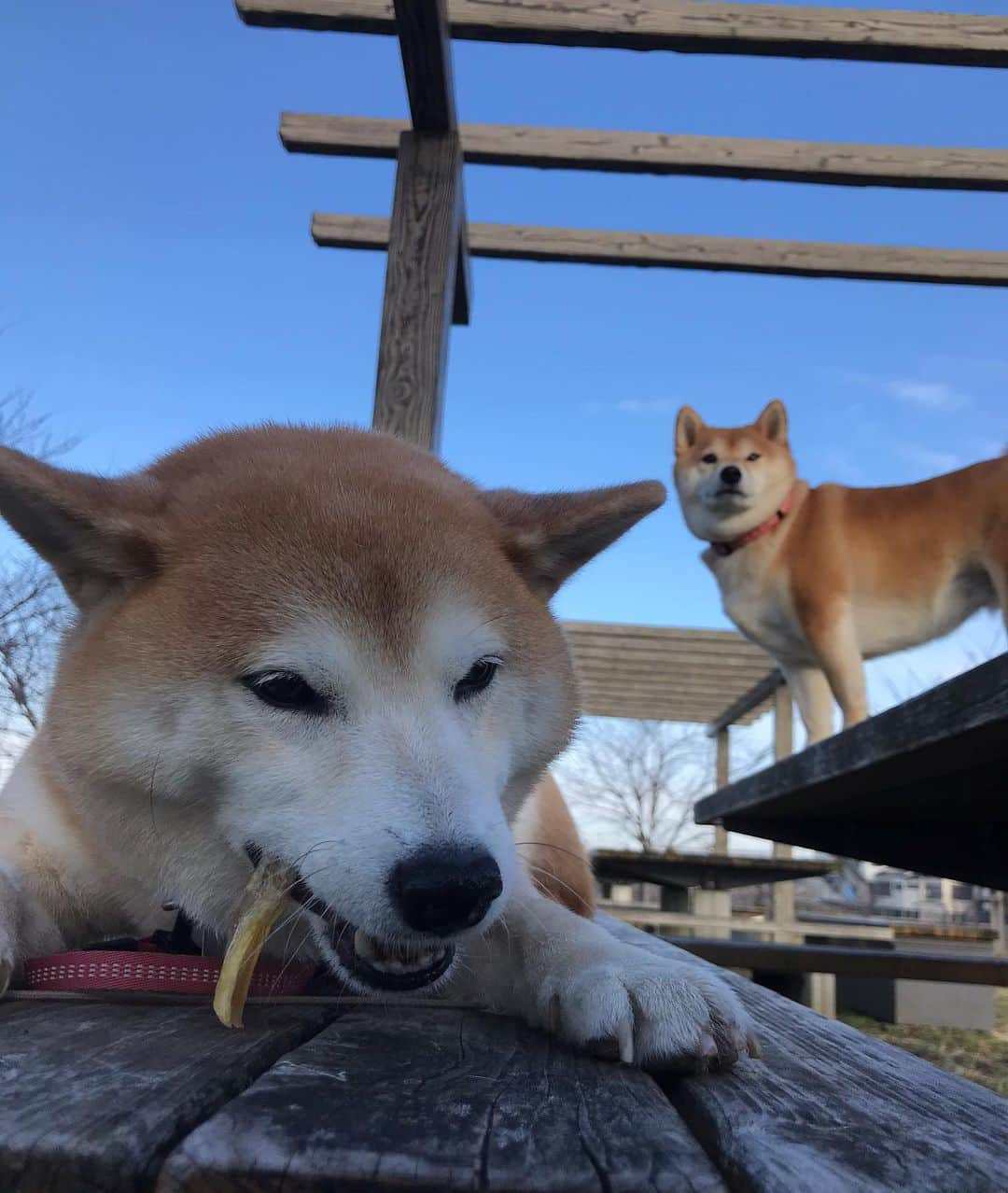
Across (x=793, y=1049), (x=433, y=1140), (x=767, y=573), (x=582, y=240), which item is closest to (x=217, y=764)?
(x=433, y=1140)

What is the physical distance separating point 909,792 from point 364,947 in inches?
53.0

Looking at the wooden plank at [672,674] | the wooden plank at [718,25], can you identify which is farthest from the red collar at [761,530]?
the wooden plank at [672,674]

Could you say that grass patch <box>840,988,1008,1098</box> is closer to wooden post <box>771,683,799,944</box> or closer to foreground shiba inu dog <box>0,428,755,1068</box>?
wooden post <box>771,683,799,944</box>

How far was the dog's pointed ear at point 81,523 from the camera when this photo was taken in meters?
1.27

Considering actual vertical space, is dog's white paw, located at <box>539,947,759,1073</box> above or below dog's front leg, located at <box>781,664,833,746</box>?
below

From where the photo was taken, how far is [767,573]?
545cm

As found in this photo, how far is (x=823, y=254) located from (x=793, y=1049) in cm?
429

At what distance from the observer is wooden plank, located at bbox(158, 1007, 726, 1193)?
596mm

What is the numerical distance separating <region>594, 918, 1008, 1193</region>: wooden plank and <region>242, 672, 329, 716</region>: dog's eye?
59cm

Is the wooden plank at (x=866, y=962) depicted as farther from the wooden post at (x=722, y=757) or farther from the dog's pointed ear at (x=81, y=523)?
the wooden post at (x=722, y=757)

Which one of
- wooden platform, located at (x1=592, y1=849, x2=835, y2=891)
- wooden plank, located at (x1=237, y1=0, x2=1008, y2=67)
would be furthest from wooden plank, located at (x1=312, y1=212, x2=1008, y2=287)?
wooden platform, located at (x1=592, y1=849, x2=835, y2=891)

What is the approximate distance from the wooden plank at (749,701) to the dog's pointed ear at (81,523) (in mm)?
7529

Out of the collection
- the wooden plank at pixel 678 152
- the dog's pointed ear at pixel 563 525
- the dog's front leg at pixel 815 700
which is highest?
the wooden plank at pixel 678 152

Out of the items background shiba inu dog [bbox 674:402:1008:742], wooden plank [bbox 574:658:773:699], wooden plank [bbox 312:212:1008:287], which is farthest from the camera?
wooden plank [bbox 574:658:773:699]
